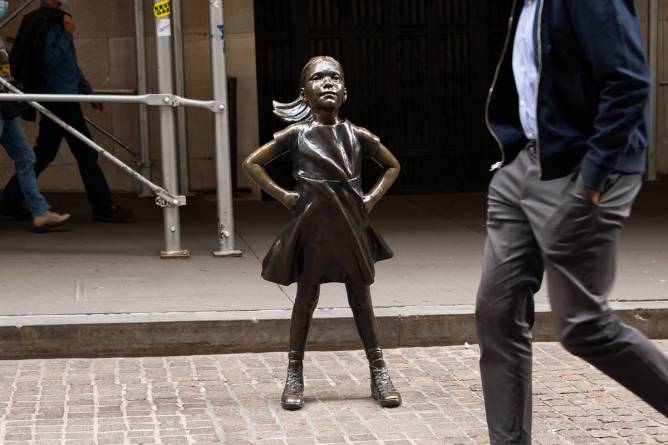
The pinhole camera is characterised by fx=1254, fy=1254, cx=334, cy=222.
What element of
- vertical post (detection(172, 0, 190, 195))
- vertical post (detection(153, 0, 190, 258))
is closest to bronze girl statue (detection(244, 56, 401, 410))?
vertical post (detection(153, 0, 190, 258))

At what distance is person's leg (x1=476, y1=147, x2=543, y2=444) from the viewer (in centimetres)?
416

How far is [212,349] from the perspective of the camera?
6859mm

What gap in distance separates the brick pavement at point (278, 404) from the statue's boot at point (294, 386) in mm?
46

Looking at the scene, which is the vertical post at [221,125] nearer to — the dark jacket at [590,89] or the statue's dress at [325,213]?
the statue's dress at [325,213]

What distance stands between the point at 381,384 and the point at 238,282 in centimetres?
243

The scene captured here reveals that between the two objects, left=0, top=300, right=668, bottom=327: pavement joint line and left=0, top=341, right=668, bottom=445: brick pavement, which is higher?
left=0, top=300, right=668, bottom=327: pavement joint line

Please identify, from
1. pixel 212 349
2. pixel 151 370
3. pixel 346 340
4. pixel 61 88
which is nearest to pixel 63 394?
pixel 151 370

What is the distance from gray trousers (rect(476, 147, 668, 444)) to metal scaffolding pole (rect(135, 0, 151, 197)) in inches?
319

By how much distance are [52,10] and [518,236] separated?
661 cm

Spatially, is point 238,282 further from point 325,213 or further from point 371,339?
point 325,213

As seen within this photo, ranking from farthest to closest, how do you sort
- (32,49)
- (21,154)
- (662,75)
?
(662,75) < (32,49) < (21,154)

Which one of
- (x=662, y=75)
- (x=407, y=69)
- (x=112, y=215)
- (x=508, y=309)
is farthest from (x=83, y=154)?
(x=508, y=309)

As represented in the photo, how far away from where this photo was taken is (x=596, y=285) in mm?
3967

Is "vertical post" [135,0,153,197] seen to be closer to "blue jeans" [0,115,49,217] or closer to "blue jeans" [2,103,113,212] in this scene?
"blue jeans" [2,103,113,212]
